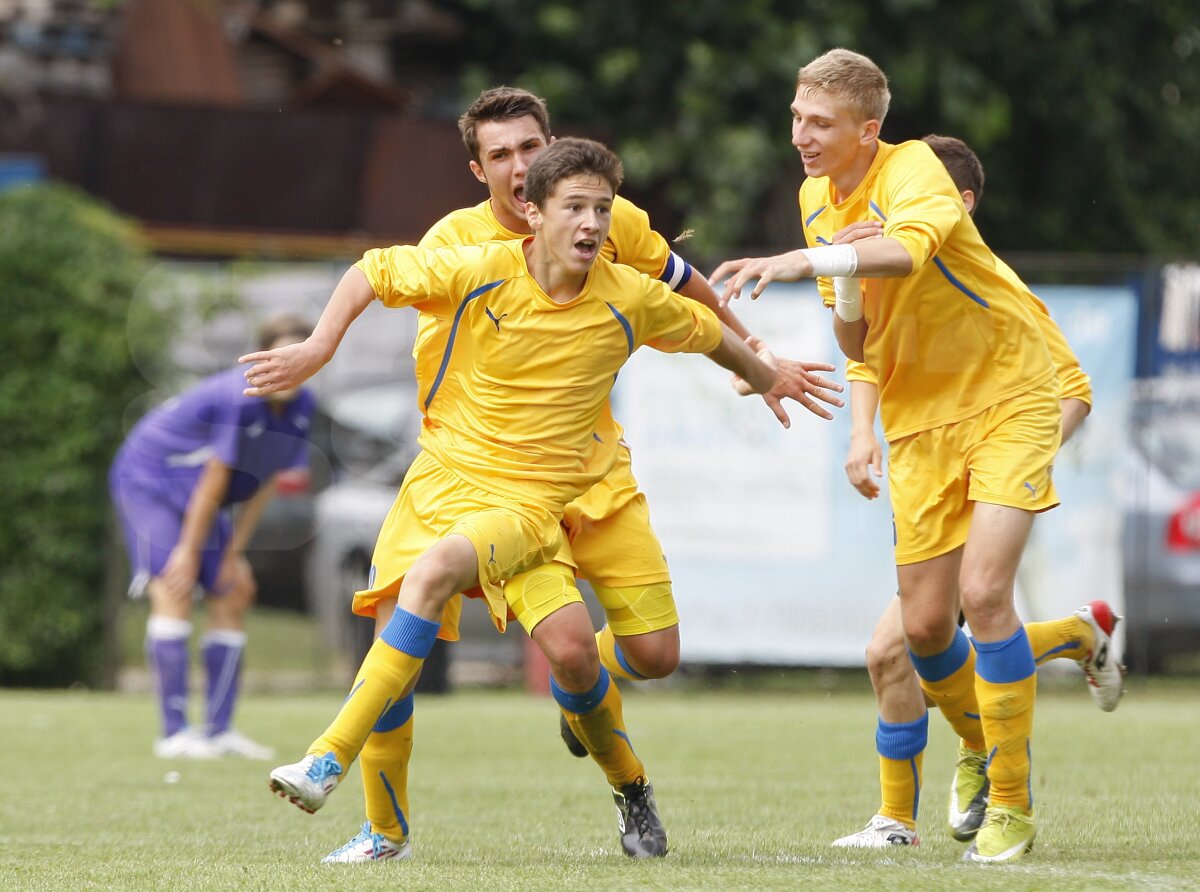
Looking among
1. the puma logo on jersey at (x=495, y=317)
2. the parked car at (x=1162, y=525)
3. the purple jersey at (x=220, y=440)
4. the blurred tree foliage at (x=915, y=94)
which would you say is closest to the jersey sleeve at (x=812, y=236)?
the puma logo on jersey at (x=495, y=317)

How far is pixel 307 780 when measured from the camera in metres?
4.91

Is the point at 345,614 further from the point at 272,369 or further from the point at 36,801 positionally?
the point at 272,369

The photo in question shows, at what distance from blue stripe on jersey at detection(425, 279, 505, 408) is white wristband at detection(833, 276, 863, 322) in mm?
1008

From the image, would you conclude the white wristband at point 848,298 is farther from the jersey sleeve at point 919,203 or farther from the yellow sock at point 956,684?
the yellow sock at point 956,684

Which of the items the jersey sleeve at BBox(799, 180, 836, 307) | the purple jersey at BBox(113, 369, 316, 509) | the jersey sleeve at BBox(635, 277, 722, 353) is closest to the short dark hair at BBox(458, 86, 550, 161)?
the jersey sleeve at BBox(635, 277, 722, 353)

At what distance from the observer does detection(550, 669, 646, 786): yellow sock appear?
5703 millimetres

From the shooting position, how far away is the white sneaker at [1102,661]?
6.89 meters

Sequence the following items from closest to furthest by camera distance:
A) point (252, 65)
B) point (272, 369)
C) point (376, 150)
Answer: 1. point (272, 369)
2. point (376, 150)
3. point (252, 65)

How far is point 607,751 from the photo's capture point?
5.82 meters

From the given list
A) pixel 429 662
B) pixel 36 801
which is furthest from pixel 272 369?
pixel 429 662

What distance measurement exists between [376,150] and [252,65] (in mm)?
4808

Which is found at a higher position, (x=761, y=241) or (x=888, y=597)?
(x=761, y=241)

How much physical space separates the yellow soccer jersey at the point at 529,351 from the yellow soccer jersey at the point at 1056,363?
717mm

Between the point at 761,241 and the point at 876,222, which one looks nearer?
the point at 876,222
